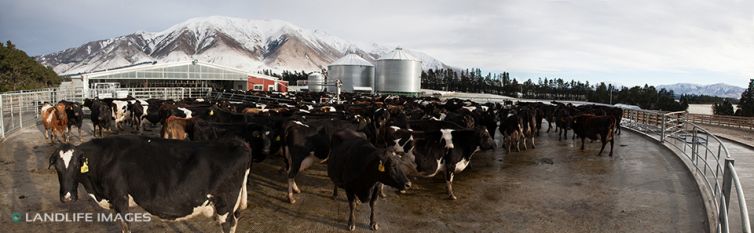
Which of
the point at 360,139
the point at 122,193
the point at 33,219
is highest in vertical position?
the point at 360,139

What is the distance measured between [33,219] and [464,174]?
8.21 m

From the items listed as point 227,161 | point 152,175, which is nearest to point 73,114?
point 152,175

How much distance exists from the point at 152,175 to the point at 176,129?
4.78 meters

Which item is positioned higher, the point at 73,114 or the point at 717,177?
the point at 73,114

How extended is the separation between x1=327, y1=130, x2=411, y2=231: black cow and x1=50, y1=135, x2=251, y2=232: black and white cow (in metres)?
1.75

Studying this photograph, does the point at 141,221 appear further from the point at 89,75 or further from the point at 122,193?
the point at 89,75

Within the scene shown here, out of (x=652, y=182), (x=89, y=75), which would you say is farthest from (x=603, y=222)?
(x=89, y=75)

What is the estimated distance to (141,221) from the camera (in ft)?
20.6

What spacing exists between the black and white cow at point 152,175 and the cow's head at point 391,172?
1924 millimetres

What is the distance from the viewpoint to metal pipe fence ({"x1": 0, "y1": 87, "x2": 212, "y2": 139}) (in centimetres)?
1560

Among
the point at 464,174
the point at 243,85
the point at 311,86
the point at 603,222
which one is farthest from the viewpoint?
the point at 311,86

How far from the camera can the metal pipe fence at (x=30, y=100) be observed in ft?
51.2

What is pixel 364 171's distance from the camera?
6.22 m

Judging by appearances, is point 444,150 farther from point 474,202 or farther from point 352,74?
point 352,74
